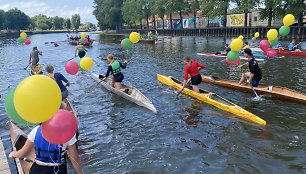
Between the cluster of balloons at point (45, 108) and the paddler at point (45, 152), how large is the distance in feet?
1.20

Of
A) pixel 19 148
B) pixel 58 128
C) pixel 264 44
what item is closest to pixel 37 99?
pixel 58 128

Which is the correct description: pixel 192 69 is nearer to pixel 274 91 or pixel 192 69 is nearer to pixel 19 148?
pixel 274 91

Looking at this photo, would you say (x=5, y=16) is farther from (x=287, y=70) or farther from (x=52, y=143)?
(x=52, y=143)

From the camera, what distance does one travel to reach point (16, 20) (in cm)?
14588

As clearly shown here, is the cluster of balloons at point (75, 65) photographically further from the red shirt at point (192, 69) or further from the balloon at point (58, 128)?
the balloon at point (58, 128)

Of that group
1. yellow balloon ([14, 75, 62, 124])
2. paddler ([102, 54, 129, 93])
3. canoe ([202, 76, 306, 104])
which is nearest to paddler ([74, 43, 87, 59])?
paddler ([102, 54, 129, 93])

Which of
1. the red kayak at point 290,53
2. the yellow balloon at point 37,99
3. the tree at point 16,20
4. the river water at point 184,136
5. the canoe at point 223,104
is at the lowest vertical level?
the river water at point 184,136

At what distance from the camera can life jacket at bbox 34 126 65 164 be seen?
450 centimetres

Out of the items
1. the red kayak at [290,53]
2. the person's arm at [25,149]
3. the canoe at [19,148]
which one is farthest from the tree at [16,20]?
the person's arm at [25,149]

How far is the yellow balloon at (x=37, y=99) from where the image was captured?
4.01m

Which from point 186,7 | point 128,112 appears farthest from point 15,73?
point 186,7

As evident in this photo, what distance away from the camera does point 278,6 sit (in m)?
47.6

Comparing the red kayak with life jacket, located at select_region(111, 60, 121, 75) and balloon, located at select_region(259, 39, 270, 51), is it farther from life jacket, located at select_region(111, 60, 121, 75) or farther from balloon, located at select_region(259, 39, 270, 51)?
life jacket, located at select_region(111, 60, 121, 75)

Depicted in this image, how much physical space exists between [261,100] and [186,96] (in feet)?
11.0
